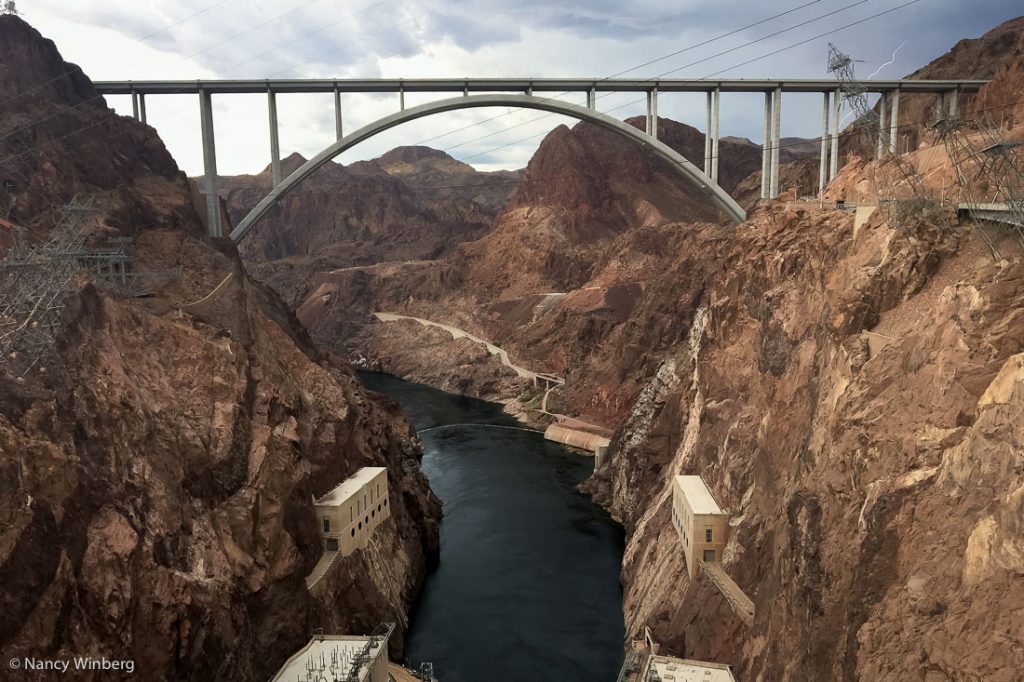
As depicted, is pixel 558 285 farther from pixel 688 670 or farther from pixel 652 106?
pixel 688 670

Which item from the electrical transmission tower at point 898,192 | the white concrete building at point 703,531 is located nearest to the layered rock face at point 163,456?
the white concrete building at point 703,531

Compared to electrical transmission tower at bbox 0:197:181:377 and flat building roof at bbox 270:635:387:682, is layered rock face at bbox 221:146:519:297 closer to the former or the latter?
electrical transmission tower at bbox 0:197:181:377

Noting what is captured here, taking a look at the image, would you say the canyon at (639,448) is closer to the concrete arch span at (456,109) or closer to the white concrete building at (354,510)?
the white concrete building at (354,510)

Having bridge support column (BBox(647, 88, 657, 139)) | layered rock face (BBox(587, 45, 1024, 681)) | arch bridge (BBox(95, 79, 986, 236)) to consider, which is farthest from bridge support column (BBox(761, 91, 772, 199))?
layered rock face (BBox(587, 45, 1024, 681))

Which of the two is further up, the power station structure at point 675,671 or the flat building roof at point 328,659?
the power station structure at point 675,671

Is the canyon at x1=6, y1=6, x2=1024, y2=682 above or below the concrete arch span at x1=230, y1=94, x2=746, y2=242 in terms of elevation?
below

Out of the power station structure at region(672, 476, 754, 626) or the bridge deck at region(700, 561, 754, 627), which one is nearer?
the bridge deck at region(700, 561, 754, 627)

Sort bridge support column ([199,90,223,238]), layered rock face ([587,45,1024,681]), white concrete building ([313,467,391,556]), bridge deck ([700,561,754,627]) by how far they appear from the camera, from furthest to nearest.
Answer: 1. bridge support column ([199,90,223,238])
2. white concrete building ([313,467,391,556])
3. bridge deck ([700,561,754,627])
4. layered rock face ([587,45,1024,681])
